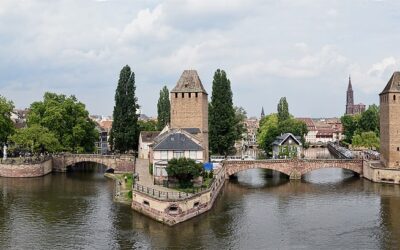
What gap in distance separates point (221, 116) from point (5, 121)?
35926 mm

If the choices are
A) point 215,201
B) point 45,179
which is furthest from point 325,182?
point 45,179

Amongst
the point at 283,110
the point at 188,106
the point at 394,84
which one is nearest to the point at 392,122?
the point at 394,84

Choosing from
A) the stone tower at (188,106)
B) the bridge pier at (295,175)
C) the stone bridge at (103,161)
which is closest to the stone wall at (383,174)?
the bridge pier at (295,175)

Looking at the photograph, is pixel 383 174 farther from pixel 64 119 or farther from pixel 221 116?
pixel 64 119

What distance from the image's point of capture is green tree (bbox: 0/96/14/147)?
3209 inches

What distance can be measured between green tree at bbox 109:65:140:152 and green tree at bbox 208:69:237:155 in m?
13.2

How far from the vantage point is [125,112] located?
81438 millimetres

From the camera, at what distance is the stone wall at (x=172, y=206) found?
4384 centimetres

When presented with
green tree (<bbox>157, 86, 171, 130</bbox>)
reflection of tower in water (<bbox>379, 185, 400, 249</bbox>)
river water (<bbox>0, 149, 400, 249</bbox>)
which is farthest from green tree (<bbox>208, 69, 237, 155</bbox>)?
green tree (<bbox>157, 86, 171, 130</bbox>)

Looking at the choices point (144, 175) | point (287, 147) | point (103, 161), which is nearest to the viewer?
point (144, 175)

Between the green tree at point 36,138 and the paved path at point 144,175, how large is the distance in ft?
44.7

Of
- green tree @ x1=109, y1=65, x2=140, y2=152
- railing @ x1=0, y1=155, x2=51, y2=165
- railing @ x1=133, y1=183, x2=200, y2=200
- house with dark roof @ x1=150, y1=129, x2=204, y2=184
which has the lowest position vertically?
railing @ x1=133, y1=183, x2=200, y2=200

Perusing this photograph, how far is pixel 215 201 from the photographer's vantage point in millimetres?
54250

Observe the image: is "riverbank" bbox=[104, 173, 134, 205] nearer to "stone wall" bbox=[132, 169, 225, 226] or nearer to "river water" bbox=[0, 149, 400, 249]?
"river water" bbox=[0, 149, 400, 249]
